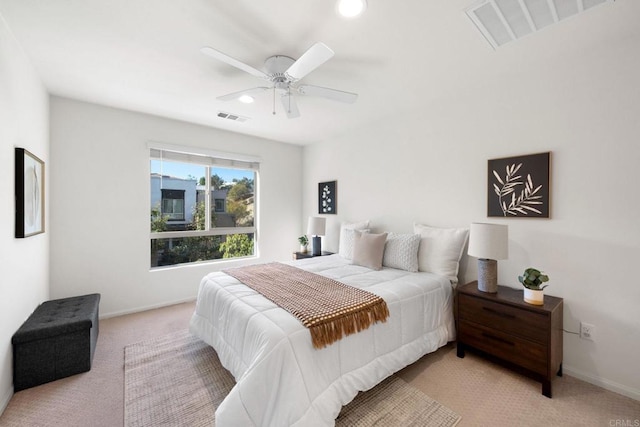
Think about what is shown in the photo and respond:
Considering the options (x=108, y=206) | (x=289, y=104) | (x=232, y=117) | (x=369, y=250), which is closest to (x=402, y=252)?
(x=369, y=250)

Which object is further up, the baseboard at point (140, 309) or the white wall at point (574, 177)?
the white wall at point (574, 177)

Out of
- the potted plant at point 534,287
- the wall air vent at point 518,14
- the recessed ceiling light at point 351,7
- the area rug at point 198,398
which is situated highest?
the wall air vent at point 518,14

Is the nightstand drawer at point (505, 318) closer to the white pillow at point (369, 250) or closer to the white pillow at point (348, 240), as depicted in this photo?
the white pillow at point (369, 250)

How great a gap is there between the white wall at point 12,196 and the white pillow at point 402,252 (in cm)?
310

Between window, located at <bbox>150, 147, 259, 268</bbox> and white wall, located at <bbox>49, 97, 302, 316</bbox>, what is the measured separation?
0.63ft

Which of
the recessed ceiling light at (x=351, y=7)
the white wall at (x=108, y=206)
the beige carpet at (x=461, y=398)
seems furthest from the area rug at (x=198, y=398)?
the recessed ceiling light at (x=351, y=7)

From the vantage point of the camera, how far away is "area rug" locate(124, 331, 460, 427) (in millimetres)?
1668

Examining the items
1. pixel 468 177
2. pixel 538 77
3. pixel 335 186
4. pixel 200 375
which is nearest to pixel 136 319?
pixel 200 375

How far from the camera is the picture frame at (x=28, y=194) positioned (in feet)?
6.52

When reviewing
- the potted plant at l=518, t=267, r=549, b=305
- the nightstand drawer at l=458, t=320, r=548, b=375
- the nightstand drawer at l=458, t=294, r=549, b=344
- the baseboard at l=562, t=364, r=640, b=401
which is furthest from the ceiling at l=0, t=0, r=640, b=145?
the baseboard at l=562, t=364, r=640, b=401

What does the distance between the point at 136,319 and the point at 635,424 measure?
4467 millimetres

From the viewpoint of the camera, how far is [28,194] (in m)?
2.13

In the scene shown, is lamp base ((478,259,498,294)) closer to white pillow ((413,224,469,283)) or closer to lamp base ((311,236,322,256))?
→ white pillow ((413,224,469,283))

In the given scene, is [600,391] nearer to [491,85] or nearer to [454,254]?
[454,254]
